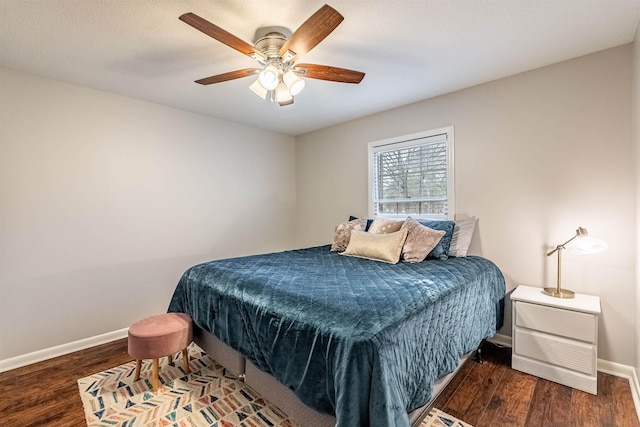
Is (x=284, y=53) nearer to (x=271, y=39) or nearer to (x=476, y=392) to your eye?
(x=271, y=39)

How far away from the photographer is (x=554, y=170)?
7.76 ft

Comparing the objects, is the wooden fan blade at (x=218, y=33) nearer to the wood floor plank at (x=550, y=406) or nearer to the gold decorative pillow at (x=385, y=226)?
the gold decorative pillow at (x=385, y=226)

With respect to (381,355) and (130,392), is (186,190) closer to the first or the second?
(130,392)

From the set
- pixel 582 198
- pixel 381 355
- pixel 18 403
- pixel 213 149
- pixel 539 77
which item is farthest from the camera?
pixel 213 149

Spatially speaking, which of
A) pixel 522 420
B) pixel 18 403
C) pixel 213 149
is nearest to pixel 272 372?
pixel 522 420

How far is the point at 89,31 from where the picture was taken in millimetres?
1869

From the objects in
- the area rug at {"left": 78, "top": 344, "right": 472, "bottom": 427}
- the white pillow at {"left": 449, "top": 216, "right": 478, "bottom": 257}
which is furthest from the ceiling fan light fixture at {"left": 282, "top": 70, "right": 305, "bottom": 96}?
the area rug at {"left": 78, "top": 344, "right": 472, "bottom": 427}

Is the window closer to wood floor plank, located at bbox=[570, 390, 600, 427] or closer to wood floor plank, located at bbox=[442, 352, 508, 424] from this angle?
wood floor plank, located at bbox=[442, 352, 508, 424]

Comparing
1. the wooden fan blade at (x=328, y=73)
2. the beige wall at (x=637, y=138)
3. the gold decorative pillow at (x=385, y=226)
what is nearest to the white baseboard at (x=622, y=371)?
the beige wall at (x=637, y=138)

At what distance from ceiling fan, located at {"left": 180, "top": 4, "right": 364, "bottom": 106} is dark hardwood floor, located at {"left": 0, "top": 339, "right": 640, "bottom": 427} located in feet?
7.51

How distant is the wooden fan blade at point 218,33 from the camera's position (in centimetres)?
140

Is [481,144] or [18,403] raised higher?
[481,144]

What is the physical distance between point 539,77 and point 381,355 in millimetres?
2681

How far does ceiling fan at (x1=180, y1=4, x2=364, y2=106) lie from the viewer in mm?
1470
